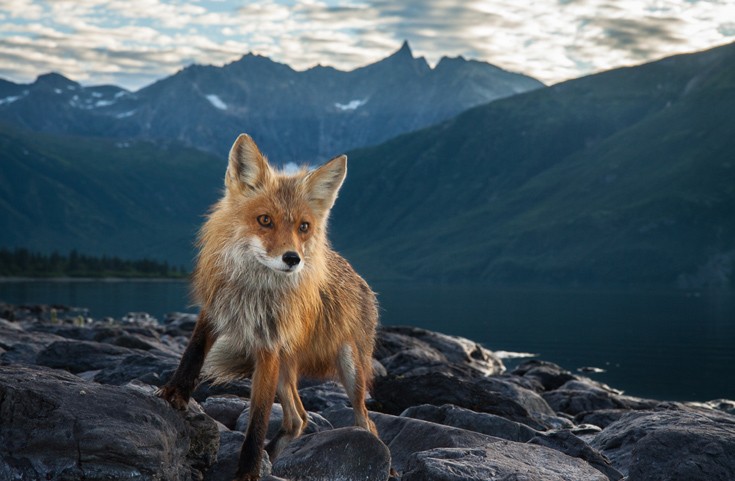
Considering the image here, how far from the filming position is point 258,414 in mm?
9406

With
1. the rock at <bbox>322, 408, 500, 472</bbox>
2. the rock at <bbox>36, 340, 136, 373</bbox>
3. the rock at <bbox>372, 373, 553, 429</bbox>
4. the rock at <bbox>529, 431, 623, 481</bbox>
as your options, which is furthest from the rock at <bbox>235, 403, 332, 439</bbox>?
the rock at <bbox>36, 340, 136, 373</bbox>

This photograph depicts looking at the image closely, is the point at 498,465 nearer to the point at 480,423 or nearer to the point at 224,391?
the point at 480,423

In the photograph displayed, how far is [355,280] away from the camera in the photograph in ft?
38.1

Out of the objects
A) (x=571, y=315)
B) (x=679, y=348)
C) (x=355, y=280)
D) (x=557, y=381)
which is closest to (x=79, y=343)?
(x=355, y=280)

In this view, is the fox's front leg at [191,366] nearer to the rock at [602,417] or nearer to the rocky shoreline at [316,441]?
the rocky shoreline at [316,441]

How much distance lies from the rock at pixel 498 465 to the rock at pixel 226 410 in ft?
12.0

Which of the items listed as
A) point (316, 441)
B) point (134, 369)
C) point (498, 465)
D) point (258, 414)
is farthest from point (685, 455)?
point (134, 369)

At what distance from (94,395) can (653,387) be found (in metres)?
46.7

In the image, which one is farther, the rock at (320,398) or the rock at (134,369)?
the rock at (320,398)

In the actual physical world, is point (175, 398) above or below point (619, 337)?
above

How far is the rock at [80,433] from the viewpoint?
27.4 ft

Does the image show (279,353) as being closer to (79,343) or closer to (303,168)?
(303,168)

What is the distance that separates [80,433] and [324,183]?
12.1 feet

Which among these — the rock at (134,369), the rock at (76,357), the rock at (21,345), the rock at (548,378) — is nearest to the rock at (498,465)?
the rock at (134,369)
